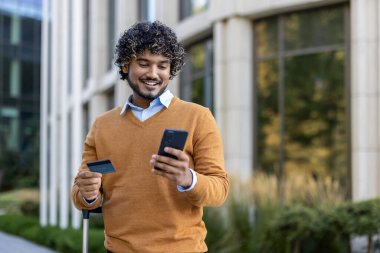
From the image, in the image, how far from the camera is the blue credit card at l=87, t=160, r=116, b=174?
7.96ft

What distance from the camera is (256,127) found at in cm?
1346

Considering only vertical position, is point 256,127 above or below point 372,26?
below

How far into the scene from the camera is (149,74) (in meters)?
2.62

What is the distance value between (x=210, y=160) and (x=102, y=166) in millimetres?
399

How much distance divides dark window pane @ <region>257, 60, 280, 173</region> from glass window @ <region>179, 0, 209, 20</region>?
216 cm

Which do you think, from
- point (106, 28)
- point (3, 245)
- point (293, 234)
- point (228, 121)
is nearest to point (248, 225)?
point (293, 234)

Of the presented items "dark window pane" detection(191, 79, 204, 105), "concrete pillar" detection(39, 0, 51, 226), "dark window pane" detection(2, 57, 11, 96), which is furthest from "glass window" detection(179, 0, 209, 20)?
"dark window pane" detection(2, 57, 11, 96)

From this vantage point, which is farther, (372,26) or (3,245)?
(3,245)

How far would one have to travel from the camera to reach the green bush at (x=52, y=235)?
10.5 meters

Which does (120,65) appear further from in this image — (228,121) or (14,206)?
(14,206)

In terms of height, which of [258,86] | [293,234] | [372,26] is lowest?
[293,234]

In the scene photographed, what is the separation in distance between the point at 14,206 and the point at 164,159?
21.2 meters

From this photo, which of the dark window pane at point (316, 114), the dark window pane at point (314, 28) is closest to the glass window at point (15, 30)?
the dark window pane at point (314, 28)

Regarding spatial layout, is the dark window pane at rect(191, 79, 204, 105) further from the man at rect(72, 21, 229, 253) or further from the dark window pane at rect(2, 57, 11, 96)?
the dark window pane at rect(2, 57, 11, 96)
